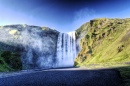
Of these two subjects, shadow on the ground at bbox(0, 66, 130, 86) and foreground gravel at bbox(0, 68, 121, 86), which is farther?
foreground gravel at bbox(0, 68, 121, 86)

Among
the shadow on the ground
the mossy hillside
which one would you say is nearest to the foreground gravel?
the shadow on the ground

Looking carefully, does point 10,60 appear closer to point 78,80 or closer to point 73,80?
point 73,80

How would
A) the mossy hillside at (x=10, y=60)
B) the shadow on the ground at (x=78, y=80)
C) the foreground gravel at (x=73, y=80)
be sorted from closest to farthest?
the shadow on the ground at (x=78, y=80), the foreground gravel at (x=73, y=80), the mossy hillside at (x=10, y=60)

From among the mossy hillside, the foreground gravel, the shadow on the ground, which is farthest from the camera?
the mossy hillside

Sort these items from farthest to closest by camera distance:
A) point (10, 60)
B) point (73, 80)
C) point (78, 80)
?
1. point (10, 60)
2. point (73, 80)
3. point (78, 80)

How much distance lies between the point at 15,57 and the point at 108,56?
84005 millimetres

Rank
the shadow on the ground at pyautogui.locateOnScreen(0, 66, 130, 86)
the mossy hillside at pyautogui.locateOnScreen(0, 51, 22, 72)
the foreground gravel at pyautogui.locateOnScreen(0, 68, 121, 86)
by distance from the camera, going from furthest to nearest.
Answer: the mossy hillside at pyautogui.locateOnScreen(0, 51, 22, 72) → the foreground gravel at pyautogui.locateOnScreen(0, 68, 121, 86) → the shadow on the ground at pyautogui.locateOnScreen(0, 66, 130, 86)

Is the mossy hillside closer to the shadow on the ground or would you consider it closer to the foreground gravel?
the foreground gravel

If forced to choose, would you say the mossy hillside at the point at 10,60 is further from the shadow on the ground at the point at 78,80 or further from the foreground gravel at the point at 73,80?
the shadow on the ground at the point at 78,80

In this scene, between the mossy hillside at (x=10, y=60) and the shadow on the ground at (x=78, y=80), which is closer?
the shadow on the ground at (x=78, y=80)

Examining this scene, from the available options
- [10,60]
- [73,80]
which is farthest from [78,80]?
[10,60]

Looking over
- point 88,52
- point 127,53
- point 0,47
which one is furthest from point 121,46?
point 0,47

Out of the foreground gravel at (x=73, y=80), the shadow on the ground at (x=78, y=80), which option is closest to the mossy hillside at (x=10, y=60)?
the foreground gravel at (x=73, y=80)

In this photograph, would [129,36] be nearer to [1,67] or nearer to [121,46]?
[121,46]
